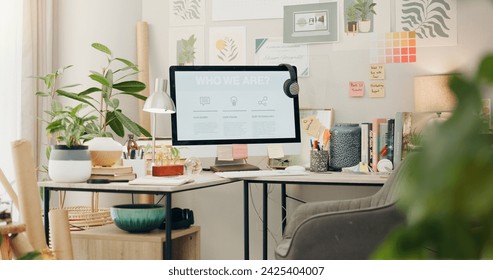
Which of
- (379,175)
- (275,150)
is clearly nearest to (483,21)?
(379,175)

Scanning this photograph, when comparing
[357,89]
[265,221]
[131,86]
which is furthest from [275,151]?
[131,86]

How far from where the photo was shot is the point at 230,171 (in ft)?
10.5

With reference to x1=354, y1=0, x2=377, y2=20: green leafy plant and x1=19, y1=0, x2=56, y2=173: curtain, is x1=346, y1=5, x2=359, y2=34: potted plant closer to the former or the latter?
x1=354, y1=0, x2=377, y2=20: green leafy plant

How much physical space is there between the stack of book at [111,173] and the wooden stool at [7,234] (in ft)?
2.57

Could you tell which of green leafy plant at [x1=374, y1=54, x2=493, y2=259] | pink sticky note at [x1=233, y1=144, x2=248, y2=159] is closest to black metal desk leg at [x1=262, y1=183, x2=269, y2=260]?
pink sticky note at [x1=233, y1=144, x2=248, y2=159]

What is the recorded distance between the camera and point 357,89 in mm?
3566

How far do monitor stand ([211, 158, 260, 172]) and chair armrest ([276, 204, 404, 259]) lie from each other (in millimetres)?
1165

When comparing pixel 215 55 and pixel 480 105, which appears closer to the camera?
pixel 480 105

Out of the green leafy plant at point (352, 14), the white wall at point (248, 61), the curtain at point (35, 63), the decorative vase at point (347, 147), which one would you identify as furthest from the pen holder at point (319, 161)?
the curtain at point (35, 63)

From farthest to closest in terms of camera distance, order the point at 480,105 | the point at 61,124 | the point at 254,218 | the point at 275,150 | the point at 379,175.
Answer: the point at 254,218 → the point at 275,150 → the point at 379,175 → the point at 61,124 → the point at 480,105

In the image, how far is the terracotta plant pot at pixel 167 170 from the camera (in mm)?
2760

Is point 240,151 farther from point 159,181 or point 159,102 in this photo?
point 159,181

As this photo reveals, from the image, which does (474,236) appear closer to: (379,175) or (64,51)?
(379,175)

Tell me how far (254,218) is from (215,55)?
41.1 inches
